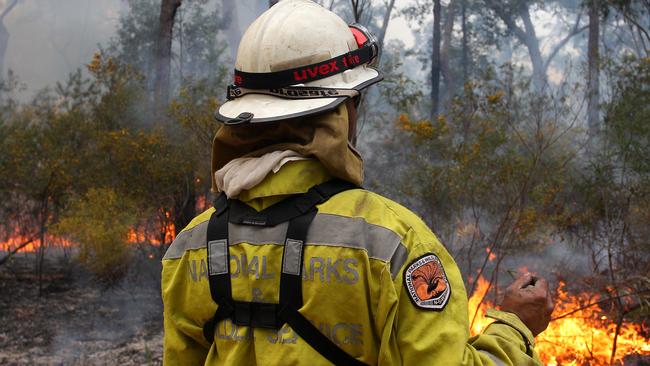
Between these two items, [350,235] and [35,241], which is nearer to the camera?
[350,235]

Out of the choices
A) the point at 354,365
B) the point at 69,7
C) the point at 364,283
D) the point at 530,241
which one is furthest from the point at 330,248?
the point at 69,7

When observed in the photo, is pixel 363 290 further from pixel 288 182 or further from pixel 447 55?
pixel 447 55

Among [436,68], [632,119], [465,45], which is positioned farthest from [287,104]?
[465,45]

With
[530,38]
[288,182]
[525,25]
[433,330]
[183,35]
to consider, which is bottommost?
[433,330]

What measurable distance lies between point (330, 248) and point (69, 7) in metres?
29.7

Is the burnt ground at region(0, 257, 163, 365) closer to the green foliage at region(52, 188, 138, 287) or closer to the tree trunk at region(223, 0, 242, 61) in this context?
the green foliage at region(52, 188, 138, 287)

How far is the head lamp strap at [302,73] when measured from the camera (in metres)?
1.65

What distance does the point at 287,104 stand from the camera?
5.38 ft

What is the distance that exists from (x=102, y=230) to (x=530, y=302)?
8738 millimetres

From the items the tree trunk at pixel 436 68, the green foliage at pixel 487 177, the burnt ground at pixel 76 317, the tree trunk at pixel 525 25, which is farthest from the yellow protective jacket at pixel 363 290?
the tree trunk at pixel 525 25

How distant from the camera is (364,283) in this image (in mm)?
1475

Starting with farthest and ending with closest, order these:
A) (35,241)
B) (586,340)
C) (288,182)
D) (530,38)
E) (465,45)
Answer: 1. (530,38)
2. (465,45)
3. (35,241)
4. (586,340)
5. (288,182)

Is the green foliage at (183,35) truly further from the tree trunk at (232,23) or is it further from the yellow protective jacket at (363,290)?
the yellow protective jacket at (363,290)

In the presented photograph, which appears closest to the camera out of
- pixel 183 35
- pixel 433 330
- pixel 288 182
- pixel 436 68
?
pixel 433 330
